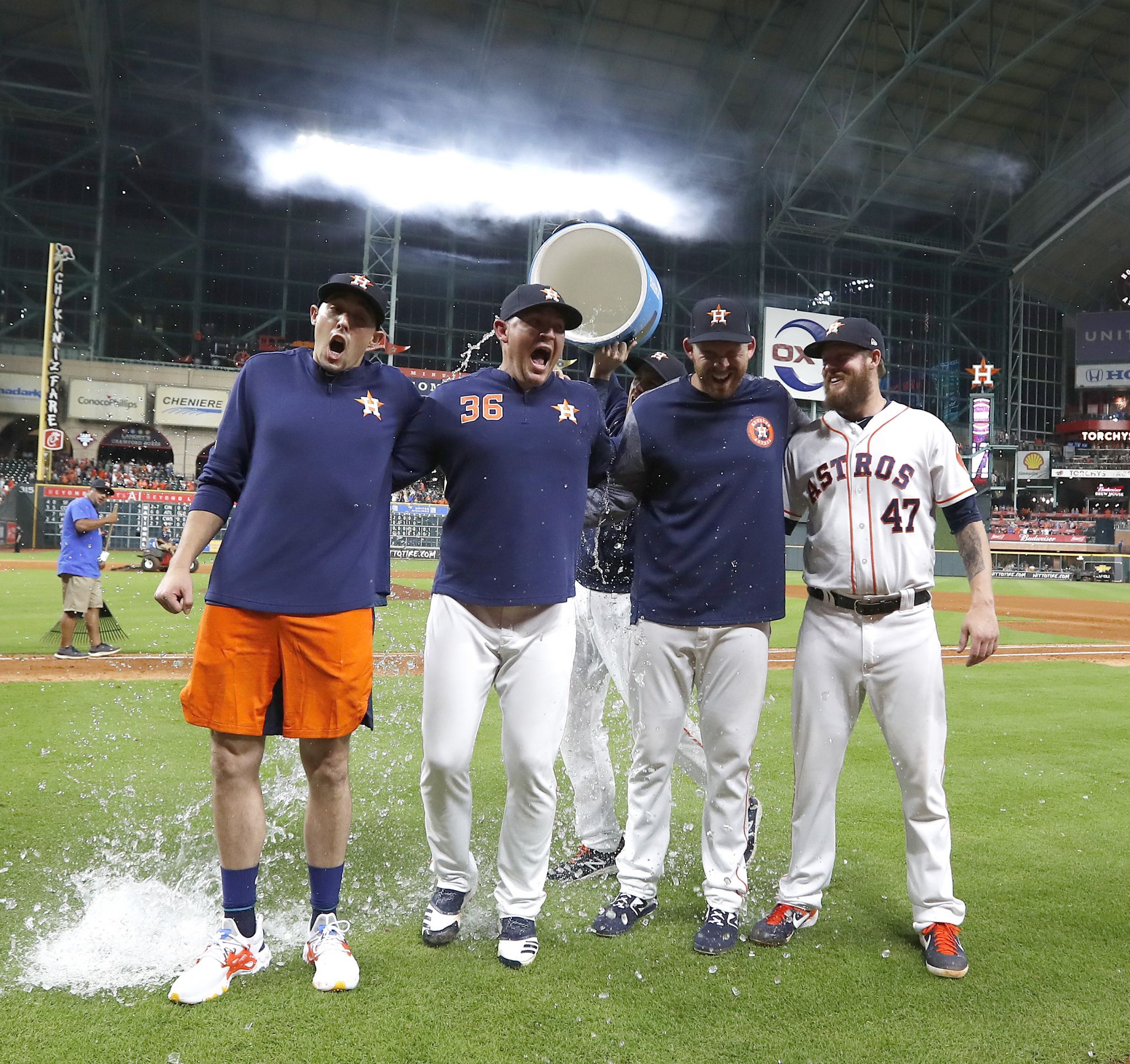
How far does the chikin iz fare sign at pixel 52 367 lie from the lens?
3238 centimetres

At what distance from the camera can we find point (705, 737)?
139 inches

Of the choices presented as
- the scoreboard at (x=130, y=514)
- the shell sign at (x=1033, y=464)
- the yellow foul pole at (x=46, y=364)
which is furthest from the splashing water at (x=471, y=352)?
the shell sign at (x=1033, y=464)

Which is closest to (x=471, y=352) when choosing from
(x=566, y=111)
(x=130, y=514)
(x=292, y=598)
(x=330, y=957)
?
(x=292, y=598)

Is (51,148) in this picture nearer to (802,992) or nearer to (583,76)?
(583,76)

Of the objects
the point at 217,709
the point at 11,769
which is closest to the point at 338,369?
the point at 217,709

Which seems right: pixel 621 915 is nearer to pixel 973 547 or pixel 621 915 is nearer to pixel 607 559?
pixel 607 559

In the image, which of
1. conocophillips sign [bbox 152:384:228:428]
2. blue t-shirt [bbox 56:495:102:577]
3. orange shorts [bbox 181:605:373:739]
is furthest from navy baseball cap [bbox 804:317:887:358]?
conocophillips sign [bbox 152:384:228:428]

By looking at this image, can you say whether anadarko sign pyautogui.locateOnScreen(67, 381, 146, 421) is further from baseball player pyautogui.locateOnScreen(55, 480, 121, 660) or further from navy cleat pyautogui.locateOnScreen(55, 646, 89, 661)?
navy cleat pyautogui.locateOnScreen(55, 646, 89, 661)

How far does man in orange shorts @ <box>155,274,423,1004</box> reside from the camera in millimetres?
2900

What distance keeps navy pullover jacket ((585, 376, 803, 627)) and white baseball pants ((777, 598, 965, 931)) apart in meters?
0.26

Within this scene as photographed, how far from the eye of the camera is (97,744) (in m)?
6.02

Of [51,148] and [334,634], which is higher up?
[51,148]

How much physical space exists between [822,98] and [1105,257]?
2411 centimetres

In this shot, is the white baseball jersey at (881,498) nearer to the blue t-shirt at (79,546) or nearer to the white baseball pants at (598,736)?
the white baseball pants at (598,736)
